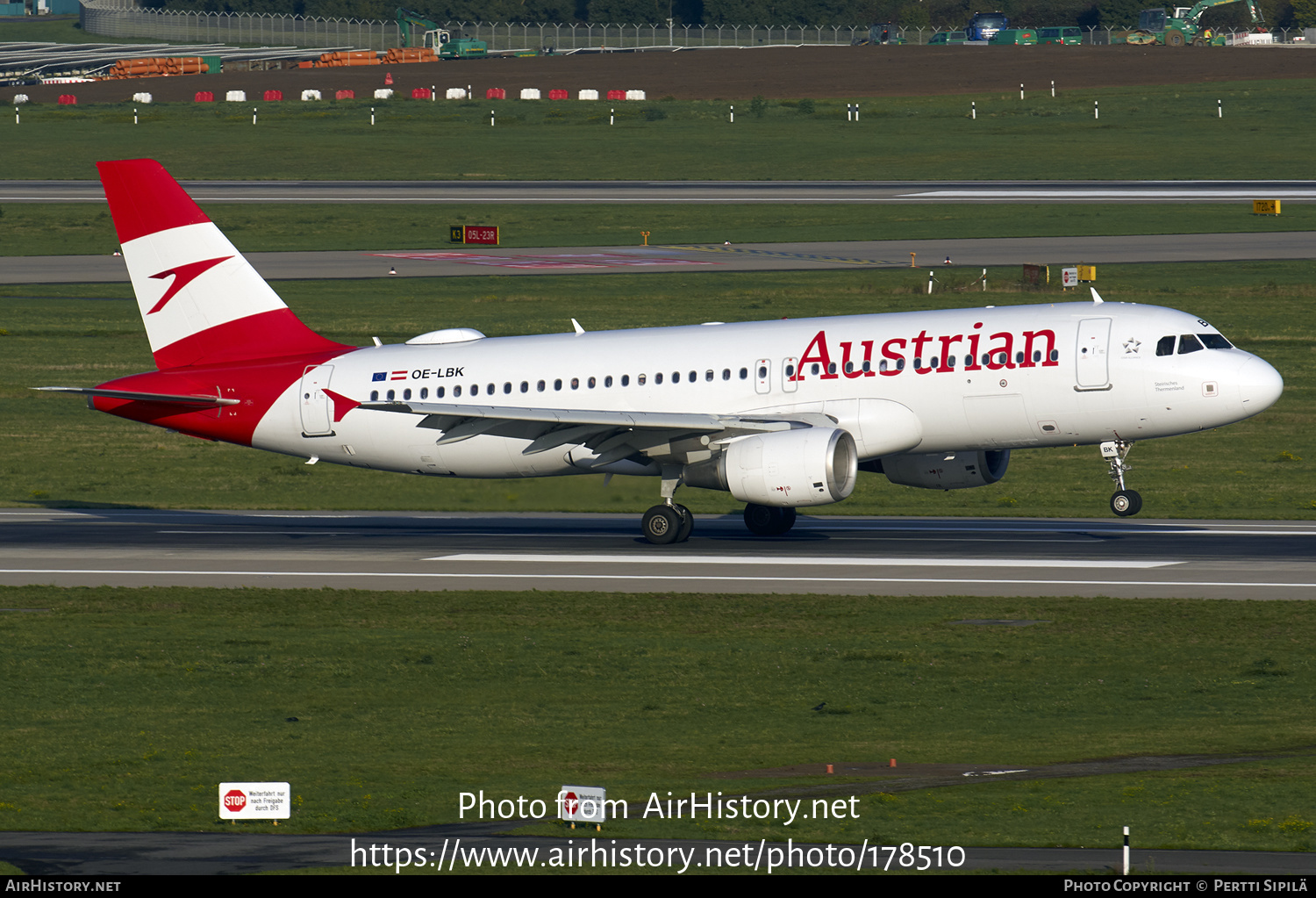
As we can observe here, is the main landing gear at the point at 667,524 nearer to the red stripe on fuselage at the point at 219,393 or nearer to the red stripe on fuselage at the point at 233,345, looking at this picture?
the red stripe on fuselage at the point at 233,345


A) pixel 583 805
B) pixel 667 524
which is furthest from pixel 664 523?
pixel 583 805

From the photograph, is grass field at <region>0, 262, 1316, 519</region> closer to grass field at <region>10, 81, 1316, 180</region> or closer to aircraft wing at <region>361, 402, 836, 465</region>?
aircraft wing at <region>361, 402, 836, 465</region>

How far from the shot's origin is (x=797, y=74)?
170 m

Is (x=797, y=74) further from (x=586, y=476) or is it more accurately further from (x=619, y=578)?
(x=619, y=578)

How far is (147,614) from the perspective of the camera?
33062mm

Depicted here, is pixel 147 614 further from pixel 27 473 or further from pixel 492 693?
pixel 27 473

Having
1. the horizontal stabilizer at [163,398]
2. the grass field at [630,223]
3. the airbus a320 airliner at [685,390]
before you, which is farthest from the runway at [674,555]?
the grass field at [630,223]

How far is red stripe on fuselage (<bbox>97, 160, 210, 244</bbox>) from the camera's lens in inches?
1690

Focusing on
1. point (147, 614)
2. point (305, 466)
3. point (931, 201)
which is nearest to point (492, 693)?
point (147, 614)

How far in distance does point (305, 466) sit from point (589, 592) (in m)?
22.7

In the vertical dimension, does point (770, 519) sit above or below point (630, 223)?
below

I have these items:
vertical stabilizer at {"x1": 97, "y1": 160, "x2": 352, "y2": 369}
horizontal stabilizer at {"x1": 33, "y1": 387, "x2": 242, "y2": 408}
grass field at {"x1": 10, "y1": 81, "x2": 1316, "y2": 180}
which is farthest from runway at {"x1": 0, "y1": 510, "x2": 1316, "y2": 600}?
grass field at {"x1": 10, "y1": 81, "x2": 1316, "y2": 180}

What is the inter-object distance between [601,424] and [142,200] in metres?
13.8

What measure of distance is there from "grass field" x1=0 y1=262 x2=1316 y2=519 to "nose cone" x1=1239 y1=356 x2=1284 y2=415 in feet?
→ 24.8
